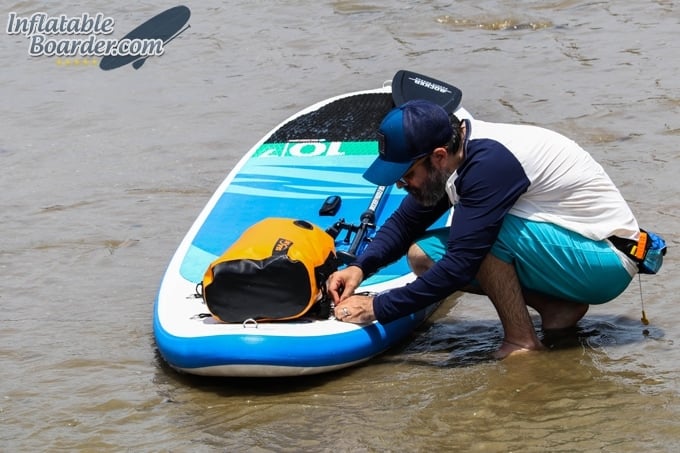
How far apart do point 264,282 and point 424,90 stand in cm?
185

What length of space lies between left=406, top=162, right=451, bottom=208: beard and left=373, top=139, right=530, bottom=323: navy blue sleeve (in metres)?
0.06

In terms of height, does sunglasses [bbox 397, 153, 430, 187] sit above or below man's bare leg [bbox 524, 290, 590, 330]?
above

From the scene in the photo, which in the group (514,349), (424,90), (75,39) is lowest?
(75,39)

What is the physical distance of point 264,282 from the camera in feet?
12.8

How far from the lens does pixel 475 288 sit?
4078 mm

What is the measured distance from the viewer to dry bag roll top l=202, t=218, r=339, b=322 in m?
3.88

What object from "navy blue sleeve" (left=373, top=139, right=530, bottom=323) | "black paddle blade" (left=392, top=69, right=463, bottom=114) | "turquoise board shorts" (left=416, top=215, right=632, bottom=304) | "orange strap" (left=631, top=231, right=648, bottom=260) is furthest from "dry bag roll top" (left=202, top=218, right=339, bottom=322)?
"black paddle blade" (left=392, top=69, right=463, bottom=114)

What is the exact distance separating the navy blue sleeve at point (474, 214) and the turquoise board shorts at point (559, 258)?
0.43 ft

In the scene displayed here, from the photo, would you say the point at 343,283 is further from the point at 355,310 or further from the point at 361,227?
the point at 361,227

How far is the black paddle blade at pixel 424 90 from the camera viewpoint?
5082 millimetres

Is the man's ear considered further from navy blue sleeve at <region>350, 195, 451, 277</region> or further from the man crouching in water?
navy blue sleeve at <region>350, 195, 451, 277</region>

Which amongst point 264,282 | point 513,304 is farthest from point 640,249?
point 264,282
